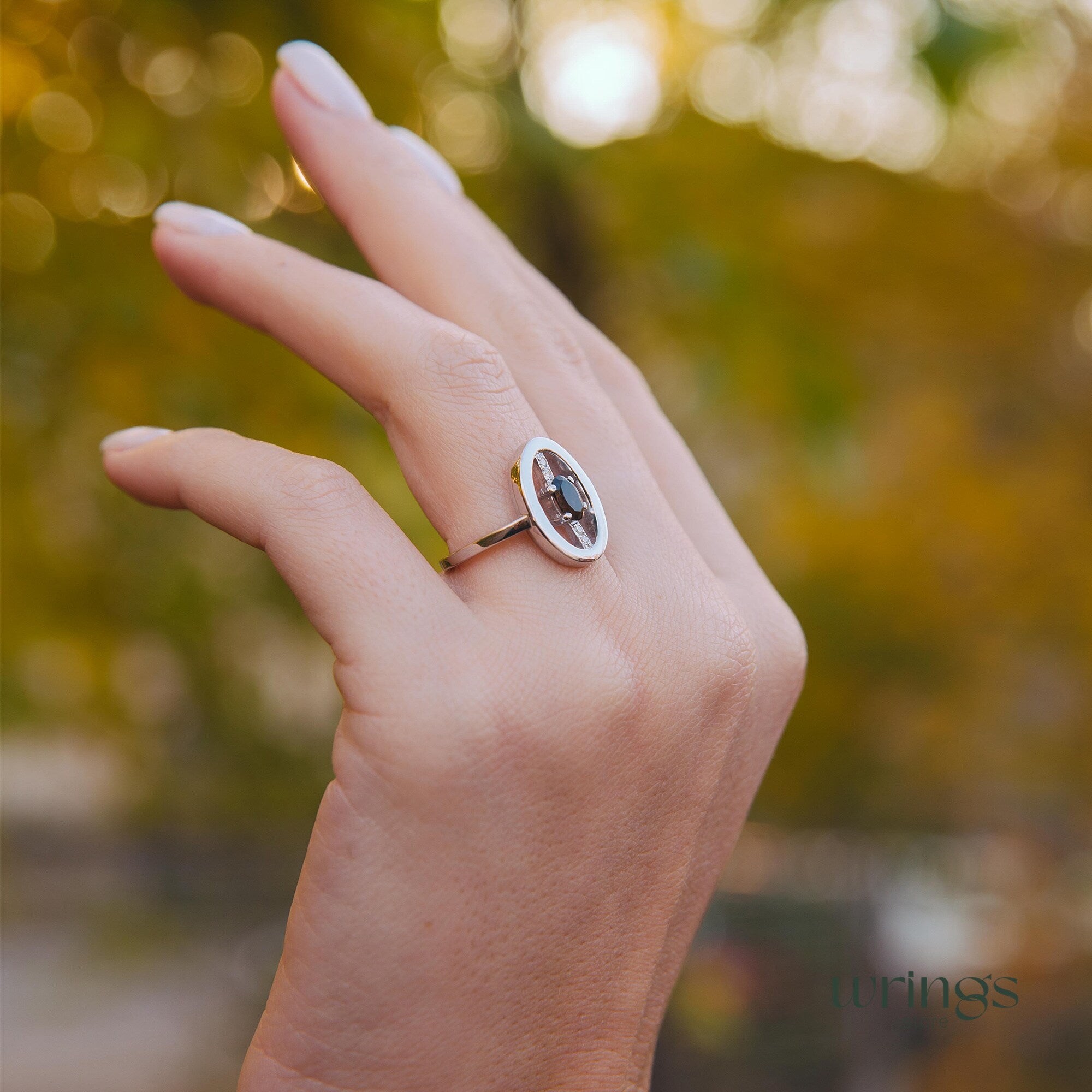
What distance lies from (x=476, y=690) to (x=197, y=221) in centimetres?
79

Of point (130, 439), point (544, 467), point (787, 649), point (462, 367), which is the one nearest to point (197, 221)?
point (130, 439)

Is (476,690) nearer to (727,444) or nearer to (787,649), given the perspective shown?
(787,649)

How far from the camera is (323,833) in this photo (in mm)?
854

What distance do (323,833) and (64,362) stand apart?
2.10 metres

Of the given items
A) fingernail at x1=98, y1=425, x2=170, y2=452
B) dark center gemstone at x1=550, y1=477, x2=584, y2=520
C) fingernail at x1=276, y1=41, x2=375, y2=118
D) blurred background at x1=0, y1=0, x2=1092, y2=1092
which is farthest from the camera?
blurred background at x1=0, y1=0, x2=1092, y2=1092

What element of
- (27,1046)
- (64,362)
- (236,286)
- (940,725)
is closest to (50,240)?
(64,362)

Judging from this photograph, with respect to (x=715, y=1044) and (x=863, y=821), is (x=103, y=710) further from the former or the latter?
(x=863, y=821)

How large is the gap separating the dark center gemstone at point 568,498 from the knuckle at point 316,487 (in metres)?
0.22

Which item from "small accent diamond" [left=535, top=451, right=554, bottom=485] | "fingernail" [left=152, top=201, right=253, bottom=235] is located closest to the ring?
"small accent diamond" [left=535, top=451, right=554, bottom=485]

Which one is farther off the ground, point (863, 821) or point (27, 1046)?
point (863, 821)

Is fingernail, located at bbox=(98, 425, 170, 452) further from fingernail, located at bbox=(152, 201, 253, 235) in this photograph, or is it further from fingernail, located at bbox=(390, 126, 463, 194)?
fingernail, located at bbox=(390, 126, 463, 194)

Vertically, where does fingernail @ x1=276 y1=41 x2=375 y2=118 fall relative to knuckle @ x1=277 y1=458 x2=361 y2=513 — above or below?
above

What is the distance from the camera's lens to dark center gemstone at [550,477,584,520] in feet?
3.20

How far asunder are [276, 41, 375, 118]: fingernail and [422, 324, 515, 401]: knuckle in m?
0.53
